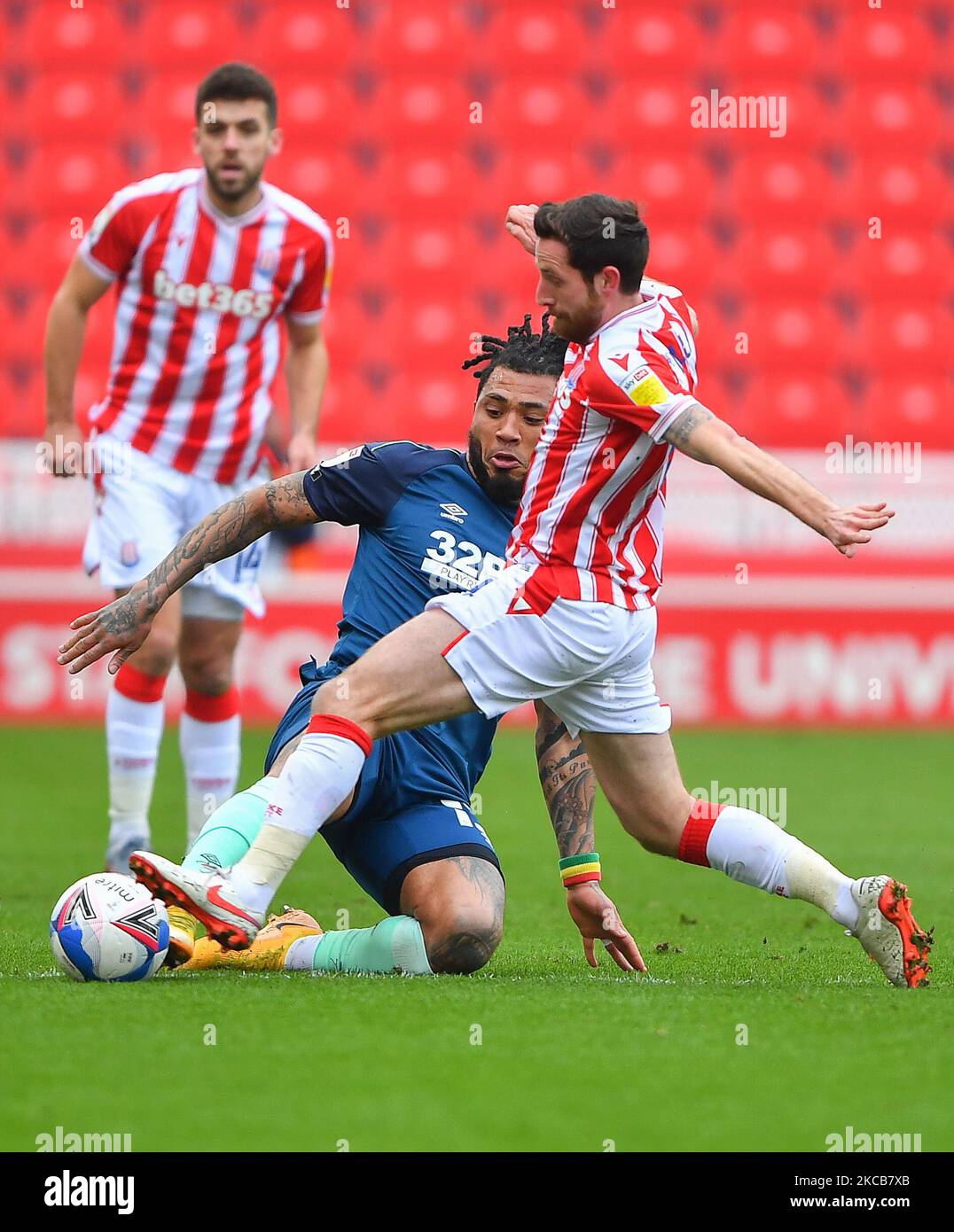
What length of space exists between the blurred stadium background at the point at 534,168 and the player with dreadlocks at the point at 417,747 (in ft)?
26.6

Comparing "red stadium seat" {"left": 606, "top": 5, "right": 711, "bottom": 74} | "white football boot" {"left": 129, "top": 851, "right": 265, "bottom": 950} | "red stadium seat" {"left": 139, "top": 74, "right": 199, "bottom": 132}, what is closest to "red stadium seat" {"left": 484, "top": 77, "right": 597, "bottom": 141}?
"red stadium seat" {"left": 606, "top": 5, "right": 711, "bottom": 74}

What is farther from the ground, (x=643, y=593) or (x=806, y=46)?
(x=806, y=46)

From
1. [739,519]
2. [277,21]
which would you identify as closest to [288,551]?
[739,519]

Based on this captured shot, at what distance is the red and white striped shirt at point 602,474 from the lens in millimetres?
4066

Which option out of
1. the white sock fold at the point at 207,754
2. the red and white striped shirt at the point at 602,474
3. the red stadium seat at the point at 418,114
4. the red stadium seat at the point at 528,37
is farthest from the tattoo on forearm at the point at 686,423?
the red stadium seat at the point at 528,37

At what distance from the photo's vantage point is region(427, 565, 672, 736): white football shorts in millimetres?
4082

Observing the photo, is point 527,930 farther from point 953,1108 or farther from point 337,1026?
point 953,1108

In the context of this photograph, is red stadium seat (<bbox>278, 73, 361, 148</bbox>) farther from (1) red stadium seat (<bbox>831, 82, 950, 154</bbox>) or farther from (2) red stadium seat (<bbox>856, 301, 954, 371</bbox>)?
(2) red stadium seat (<bbox>856, 301, 954, 371</bbox>)

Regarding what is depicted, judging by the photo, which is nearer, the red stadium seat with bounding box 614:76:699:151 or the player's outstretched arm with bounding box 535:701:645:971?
the player's outstretched arm with bounding box 535:701:645:971

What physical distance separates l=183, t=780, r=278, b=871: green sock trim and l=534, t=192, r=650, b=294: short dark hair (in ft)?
4.73

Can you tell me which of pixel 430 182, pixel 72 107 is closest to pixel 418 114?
pixel 430 182

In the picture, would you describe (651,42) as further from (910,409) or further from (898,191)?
(910,409)

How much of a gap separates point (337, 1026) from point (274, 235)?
13.0 ft

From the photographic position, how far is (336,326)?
14.2m
